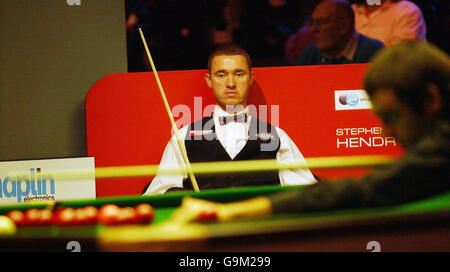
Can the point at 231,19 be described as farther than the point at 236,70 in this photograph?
Yes

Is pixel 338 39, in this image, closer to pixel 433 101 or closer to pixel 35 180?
pixel 433 101

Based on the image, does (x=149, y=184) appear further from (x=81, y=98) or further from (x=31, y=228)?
(x=31, y=228)

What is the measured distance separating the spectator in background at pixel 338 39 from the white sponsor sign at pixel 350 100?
0.29 m

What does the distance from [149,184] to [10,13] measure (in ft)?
4.62

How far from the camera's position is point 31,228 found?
184 centimetres

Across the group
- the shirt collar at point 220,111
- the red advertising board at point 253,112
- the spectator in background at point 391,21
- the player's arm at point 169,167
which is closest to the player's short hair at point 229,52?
the red advertising board at point 253,112

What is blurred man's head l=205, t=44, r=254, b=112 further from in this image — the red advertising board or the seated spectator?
the seated spectator

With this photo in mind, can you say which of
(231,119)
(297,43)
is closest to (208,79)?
(231,119)

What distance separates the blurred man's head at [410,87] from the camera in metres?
1.61

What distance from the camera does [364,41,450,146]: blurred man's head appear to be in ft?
5.30

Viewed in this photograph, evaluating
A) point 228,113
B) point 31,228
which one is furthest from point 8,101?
point 31,228

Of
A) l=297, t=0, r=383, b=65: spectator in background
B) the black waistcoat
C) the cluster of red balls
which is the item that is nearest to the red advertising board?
the black waistcoat

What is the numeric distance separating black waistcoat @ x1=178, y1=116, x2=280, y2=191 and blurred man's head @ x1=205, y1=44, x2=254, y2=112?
15 centimetres

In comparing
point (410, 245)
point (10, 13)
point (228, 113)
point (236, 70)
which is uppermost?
point (10, 13)
